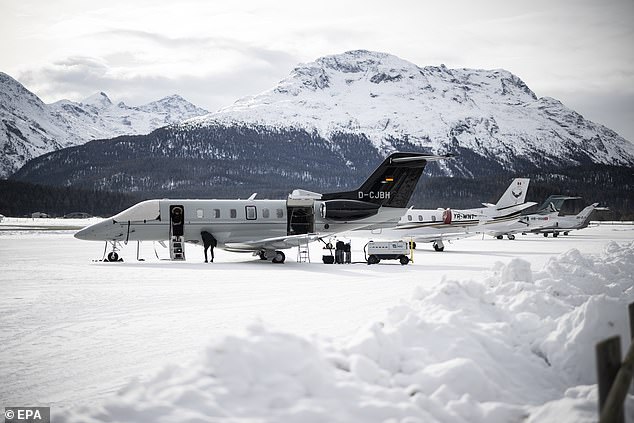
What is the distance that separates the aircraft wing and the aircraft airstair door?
2037 millimetres

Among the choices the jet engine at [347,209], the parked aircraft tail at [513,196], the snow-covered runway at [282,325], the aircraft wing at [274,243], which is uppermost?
the parked aircraft tail at [513,196]

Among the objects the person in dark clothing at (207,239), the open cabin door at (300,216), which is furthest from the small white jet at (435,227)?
the person in dark clothing at (207,239)

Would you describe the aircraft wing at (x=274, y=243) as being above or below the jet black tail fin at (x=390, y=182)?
below

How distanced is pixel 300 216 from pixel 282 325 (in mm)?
15774

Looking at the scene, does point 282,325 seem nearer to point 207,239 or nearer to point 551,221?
point 207,239

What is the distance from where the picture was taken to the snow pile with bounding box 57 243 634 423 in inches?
205

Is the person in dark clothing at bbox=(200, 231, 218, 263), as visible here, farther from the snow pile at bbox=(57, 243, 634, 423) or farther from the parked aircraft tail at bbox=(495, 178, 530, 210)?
the parked aircraft tail at bbox=(495, 178, 530, 210)

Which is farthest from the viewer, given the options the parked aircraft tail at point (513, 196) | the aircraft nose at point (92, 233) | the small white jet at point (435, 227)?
the parked aircraft tail at point (513, 196)

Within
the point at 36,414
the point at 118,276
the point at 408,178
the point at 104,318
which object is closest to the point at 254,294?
the point at 104,318

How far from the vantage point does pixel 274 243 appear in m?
23.6

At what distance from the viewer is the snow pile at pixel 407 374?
17.1 feet

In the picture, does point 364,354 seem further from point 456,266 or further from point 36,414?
point 456,266

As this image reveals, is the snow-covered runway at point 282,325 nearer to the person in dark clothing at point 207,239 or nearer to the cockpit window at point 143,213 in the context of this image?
the cockpit window at point 143,213

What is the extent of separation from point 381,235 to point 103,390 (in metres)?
29.6
